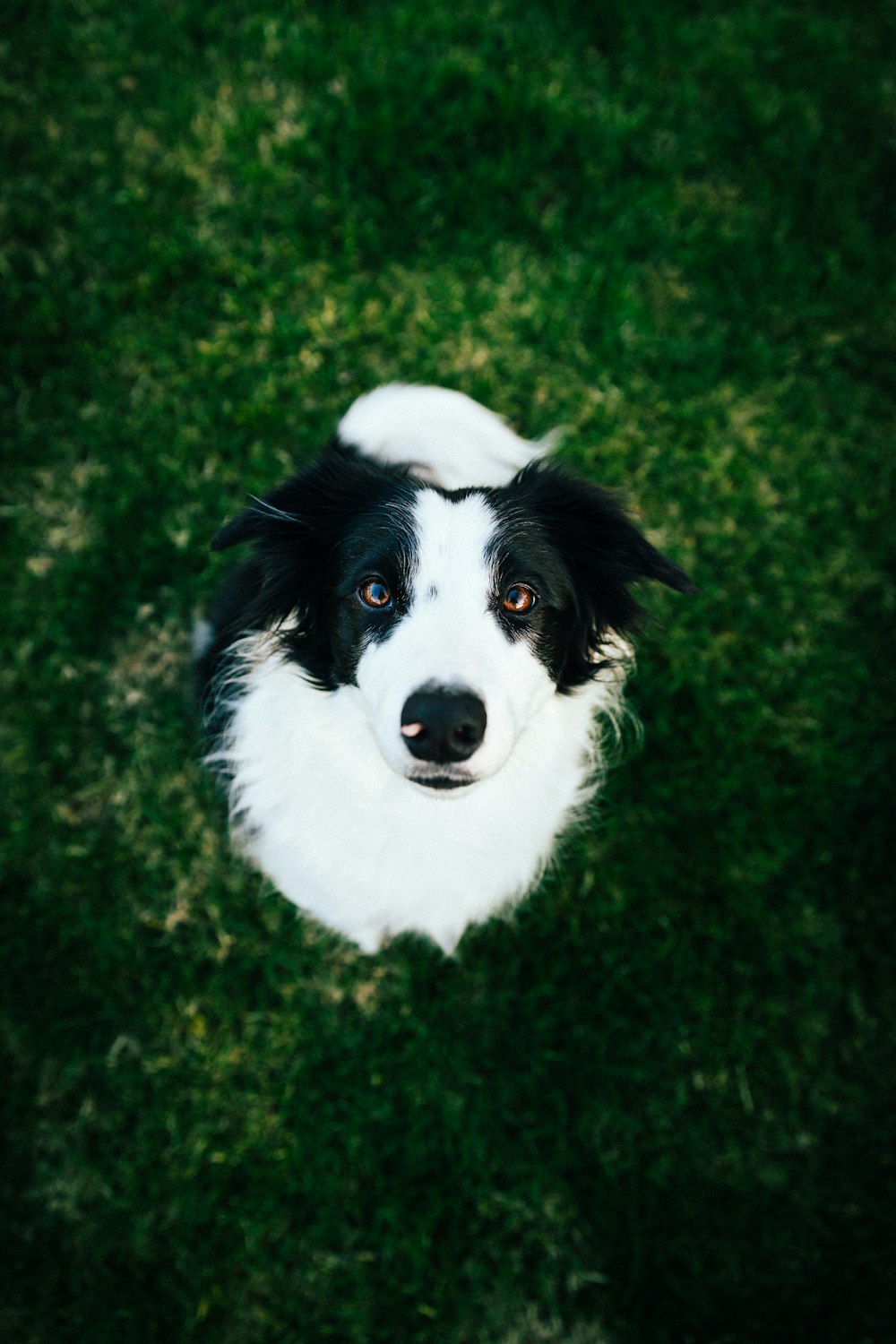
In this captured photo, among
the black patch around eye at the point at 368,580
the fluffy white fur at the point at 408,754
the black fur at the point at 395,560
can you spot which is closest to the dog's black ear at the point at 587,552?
the black fur at the point at 395,560

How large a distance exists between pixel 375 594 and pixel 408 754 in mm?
471

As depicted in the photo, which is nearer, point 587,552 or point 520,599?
point 520,599

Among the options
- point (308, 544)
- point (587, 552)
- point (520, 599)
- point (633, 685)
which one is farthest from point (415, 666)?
point (633, 685)

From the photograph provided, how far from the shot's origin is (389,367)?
3.66 meters

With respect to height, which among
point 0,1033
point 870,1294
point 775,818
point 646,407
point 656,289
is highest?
point 656,289

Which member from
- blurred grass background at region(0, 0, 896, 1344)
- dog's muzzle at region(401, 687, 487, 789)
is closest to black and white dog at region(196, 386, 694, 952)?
dog's muzzle at region(401, 687, 487, 789)

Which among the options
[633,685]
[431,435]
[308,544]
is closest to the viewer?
[308,544]

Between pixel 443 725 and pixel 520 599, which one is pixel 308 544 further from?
pixel 443 725

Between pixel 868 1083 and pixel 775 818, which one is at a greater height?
pixel 775 818

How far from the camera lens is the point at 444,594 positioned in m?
1.95

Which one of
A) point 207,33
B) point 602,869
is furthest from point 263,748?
point 207,33

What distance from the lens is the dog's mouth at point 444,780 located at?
5.95 feet

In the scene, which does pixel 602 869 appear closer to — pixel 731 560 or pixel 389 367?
pixel 731 560

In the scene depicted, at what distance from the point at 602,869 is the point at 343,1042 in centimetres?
125
